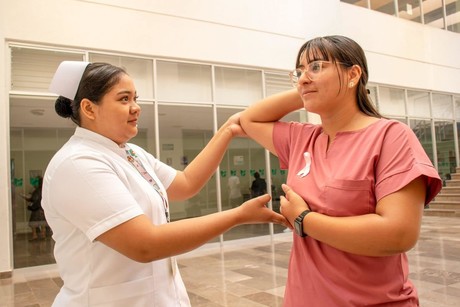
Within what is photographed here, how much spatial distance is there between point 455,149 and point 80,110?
15.7 meters

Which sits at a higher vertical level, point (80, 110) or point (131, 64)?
point (131, 64)

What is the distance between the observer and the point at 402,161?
4.09 ft

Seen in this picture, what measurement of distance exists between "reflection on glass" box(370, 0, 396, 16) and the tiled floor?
282 inches

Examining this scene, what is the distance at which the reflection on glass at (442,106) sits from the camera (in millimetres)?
13859

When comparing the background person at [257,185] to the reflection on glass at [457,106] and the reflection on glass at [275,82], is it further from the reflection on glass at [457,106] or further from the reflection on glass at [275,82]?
the reflection on glass at [457,106]

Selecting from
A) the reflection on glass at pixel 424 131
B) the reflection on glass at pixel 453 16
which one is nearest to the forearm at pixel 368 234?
the reflection on glass at pixel 424 131

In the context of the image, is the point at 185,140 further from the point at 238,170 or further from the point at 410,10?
the point at 410,10

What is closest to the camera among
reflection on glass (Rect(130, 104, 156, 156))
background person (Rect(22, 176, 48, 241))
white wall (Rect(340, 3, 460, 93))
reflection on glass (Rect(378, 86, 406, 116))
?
background person (Rect(22, 176, 48, 241))

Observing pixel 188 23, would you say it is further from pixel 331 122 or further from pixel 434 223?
pixel 434 223

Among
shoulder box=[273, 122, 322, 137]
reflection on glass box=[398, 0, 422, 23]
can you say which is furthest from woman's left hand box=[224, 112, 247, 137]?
reflection on glass box=[398, 0, 422, 23]

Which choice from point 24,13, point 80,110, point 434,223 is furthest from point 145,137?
point 434,223

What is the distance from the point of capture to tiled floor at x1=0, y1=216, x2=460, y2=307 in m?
4.73

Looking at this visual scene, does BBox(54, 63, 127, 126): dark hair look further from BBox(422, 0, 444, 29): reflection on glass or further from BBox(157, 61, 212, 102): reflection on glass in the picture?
BBox(422, 0, 444, 29): reflection on glass

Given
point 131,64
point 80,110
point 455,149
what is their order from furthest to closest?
point 455,149, point 131,64, point 80,110
